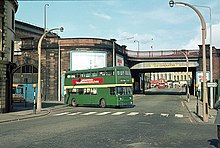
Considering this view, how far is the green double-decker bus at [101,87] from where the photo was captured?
2889 centimetres

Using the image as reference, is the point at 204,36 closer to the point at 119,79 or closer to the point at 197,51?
the point at 119,79

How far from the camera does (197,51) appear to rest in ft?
174

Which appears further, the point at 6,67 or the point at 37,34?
the point at 37,34

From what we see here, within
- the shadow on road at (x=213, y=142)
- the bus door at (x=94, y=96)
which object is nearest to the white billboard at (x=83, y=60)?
the bus door at (x=94, y=96)

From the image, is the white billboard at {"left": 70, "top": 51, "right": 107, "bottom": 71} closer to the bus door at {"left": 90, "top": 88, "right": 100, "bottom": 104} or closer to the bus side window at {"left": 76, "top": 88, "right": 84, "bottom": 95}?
the bus side window at {"left": 76, "top": 88, "right": 84, "bottom": 95}

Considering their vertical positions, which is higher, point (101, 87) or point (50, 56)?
point (50, 56)

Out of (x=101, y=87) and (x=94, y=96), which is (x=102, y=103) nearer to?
(x=94, y=96)

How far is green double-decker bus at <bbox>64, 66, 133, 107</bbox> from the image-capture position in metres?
28.9

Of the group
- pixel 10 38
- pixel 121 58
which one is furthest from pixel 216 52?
pixel 10 38

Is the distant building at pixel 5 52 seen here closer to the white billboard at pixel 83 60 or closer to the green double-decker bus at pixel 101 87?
the green double-decker bus at pixel 101 87

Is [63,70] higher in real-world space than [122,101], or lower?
higher

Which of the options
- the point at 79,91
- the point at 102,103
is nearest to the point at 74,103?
the point at 79,91

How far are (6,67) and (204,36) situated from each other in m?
15.2

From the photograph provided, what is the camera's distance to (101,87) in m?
30.2
